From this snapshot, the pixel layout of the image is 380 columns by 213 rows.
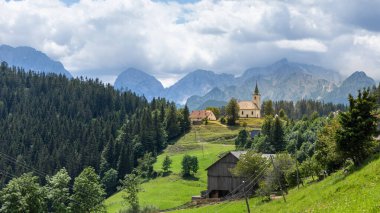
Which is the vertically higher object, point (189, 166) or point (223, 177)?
point (223, 177)

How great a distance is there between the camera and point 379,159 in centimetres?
4475

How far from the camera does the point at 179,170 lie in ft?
444

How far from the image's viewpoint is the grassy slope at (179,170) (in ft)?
351

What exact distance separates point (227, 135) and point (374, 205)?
156m

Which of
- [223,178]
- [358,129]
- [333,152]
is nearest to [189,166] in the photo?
[223,178]

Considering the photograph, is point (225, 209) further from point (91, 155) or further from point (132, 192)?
point (91, 155)

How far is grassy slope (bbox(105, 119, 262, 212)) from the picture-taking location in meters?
107

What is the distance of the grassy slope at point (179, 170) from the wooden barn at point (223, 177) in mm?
8625

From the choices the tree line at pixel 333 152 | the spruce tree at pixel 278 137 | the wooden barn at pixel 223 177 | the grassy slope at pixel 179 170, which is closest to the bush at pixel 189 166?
the grassy slope at pixel 179 170

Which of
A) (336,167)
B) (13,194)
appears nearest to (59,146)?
(13,194)

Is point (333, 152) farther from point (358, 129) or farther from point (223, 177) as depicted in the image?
point (223, 177)

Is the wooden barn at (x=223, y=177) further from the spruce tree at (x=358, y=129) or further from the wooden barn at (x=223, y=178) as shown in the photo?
the spruce tree at (x=358, y=129)

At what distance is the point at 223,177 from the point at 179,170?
4066cm

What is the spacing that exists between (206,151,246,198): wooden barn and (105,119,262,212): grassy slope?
862cm
